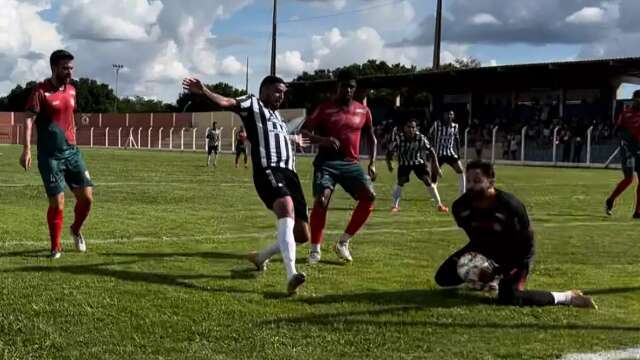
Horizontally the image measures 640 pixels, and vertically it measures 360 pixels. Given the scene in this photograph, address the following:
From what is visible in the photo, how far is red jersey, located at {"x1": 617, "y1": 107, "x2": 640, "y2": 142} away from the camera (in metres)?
15.0

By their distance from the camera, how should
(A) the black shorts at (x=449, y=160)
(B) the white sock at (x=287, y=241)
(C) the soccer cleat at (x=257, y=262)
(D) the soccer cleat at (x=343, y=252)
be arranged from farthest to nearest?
(A) the black shorts at (x=449, y=160)
(D) the soccer cleat at (x=343, y=252)
(C) the soccer cleat at (x=257, y=262)
(B) the white sock at (x=287, y=241)

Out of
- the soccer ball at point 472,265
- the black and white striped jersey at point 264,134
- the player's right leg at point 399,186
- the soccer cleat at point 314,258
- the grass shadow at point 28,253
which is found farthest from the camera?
the player's right leg at point 399,186

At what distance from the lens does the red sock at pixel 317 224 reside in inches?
363

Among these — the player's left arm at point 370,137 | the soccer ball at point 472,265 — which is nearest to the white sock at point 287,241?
the soccer ball at point 472,265

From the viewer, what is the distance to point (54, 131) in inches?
354

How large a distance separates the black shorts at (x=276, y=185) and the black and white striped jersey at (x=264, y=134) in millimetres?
70

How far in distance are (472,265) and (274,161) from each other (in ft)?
6.66

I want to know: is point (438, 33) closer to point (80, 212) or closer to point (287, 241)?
point (80, 212)

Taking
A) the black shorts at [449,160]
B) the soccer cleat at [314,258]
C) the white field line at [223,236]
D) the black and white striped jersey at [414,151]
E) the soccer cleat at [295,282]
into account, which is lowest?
the white field line at [223,236]

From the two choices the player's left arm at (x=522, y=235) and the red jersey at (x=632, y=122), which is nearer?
the player's left arm at (x=522, y=235)

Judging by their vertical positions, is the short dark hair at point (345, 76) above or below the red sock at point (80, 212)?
Answer: above

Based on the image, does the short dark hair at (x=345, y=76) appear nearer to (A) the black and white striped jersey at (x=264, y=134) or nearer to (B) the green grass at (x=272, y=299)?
(A) the black and white striped jersey at (x=264, y=134)

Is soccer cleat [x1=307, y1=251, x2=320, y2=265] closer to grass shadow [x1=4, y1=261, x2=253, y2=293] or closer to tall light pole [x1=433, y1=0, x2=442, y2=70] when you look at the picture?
grass shadow [x1=4, y1=261, x2=253, y2=293]

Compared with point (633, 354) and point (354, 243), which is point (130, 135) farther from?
point (633, 354)
